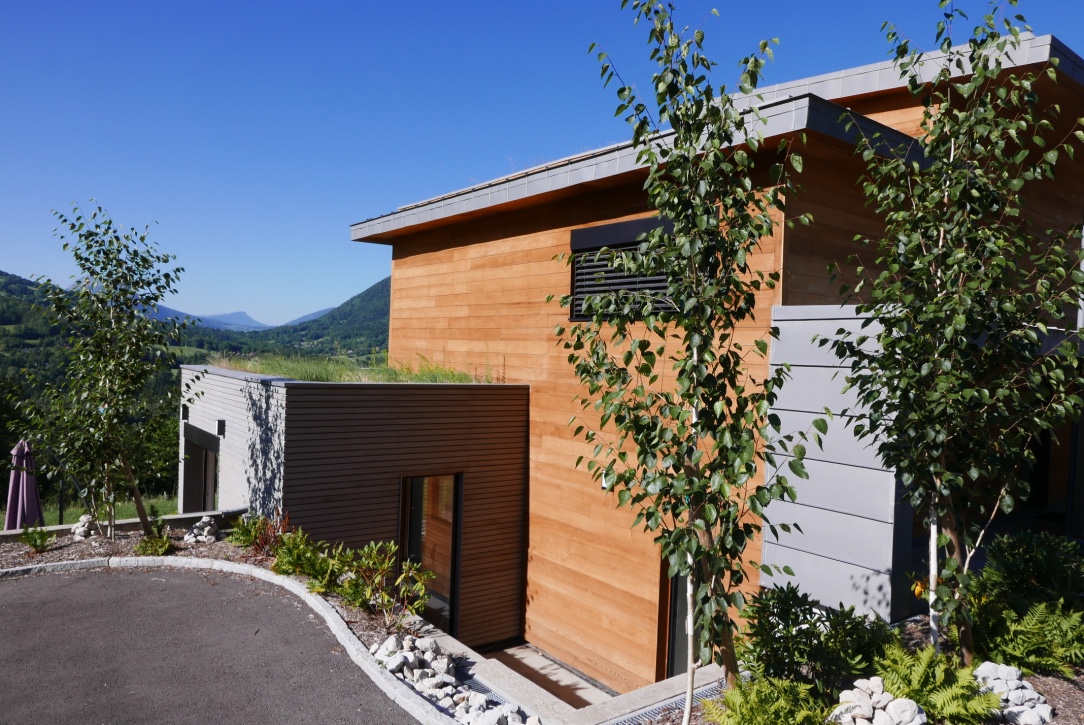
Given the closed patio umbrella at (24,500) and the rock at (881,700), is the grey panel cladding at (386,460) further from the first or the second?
the rock at (881,700)

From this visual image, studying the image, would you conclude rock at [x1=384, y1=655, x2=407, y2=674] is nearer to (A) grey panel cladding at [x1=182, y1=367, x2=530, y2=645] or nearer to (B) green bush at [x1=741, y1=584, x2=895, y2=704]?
(B) green bush at [x1=741, y1=584, x2=895, y2=704]

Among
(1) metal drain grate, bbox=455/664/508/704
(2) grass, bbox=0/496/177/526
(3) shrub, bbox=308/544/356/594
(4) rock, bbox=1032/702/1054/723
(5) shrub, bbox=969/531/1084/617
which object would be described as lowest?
(2) grass, bbox=0/496/177/526

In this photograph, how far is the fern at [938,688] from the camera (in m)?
3.79

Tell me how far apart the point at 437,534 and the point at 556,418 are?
2200 millimetres

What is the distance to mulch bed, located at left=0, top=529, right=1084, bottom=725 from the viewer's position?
4.30 metres

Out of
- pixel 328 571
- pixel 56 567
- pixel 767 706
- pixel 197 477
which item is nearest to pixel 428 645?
pixel 328 571

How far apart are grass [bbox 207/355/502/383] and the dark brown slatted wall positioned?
913 mm

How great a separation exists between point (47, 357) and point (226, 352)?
3294cm

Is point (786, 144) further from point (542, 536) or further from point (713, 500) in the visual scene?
point (542, 536)

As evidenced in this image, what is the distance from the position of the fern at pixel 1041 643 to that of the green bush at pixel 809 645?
691 millimetres

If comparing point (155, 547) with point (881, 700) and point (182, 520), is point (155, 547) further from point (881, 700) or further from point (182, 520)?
point (881, 700)

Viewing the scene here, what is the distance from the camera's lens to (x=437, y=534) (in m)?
9.35

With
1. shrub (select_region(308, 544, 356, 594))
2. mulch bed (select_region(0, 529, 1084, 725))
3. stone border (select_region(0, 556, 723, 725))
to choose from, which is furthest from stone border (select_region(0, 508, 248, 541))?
stone border (select_region(0, 556, 723, 725))

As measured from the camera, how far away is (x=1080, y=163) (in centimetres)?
943
